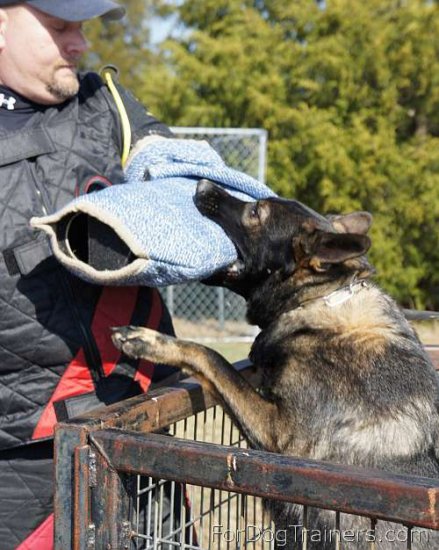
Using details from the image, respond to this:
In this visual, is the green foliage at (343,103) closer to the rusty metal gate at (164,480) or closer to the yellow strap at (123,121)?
the yellow strap at (123,121)

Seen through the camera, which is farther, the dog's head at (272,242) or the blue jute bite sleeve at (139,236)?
the dog's head at (272,242)

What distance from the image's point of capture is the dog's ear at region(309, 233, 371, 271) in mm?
2328

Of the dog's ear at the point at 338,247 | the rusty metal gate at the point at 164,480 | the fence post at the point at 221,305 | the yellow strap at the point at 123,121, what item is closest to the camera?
the rusty metal gate at the point at 164,480

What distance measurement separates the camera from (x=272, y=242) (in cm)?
274

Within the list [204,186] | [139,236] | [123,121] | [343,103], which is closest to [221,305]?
[343,103]

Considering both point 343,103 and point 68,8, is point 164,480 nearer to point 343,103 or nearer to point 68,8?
point 68,8

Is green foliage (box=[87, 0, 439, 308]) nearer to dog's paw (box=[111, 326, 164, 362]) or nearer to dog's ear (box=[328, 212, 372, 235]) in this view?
dog's ear (box=[328, 212, 372, 235])

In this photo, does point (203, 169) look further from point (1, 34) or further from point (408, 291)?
point (408, 291)

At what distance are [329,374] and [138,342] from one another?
21.8 inches

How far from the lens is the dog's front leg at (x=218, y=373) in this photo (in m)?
2.29

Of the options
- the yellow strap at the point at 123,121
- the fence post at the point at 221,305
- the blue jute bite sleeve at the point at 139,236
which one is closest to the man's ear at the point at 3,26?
the yellow strap at the point at 123,121

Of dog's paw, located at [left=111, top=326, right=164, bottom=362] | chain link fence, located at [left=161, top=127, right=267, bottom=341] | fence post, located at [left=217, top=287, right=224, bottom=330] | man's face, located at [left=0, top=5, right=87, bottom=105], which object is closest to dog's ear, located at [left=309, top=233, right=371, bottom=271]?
dog's paw, located at [left=111, top=326, right=164, bottom=362]

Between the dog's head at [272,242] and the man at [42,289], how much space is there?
0.38 m

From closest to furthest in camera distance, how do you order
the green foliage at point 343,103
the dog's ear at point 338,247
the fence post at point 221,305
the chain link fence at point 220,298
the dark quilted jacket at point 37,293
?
the dark quilted jacket at point 37,293 → the dog's ear at point 338,247 → the chain link fence at point 220,298 → the fence post at point 221,305 → the green foliage at point 343,103
